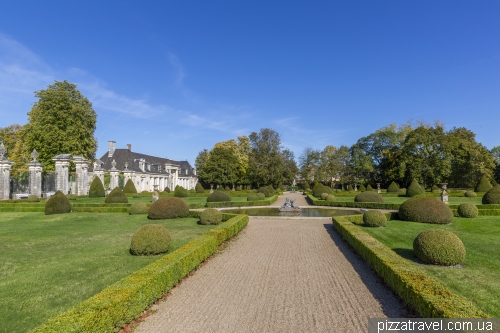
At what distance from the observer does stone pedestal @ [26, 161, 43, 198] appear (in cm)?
3441

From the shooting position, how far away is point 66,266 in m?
8.65

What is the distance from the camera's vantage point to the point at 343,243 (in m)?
13.0

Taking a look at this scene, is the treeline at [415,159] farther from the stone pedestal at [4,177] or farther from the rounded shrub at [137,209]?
the stone pedestal at [4,177]

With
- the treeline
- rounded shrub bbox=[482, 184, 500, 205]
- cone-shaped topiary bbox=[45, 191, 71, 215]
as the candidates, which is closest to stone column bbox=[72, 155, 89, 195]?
cone-shaped topiary bbox=[45, 191, 71, 215]

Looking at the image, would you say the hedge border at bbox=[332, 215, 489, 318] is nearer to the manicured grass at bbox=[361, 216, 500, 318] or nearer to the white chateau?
the manicured grass at bbox=[361, 216, 500, 318]

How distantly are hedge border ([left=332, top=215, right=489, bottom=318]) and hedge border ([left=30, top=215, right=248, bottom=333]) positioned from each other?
16.5 feet

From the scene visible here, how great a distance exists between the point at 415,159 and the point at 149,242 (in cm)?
5212

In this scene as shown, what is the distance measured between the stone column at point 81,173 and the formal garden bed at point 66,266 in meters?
23.4

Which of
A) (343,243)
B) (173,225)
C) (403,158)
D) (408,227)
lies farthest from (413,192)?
(173,225)

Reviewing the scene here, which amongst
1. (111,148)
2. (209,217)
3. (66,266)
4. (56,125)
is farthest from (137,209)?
(111,148)

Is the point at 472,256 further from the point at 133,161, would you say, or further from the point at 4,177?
the point at 133,161

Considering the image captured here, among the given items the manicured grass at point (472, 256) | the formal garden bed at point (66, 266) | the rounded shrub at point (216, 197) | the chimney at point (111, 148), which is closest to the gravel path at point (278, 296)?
the formal garden bed at point (66, 266)

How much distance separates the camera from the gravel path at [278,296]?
18.1ft

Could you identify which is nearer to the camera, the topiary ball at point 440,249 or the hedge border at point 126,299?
the hedge border at point 126,299
